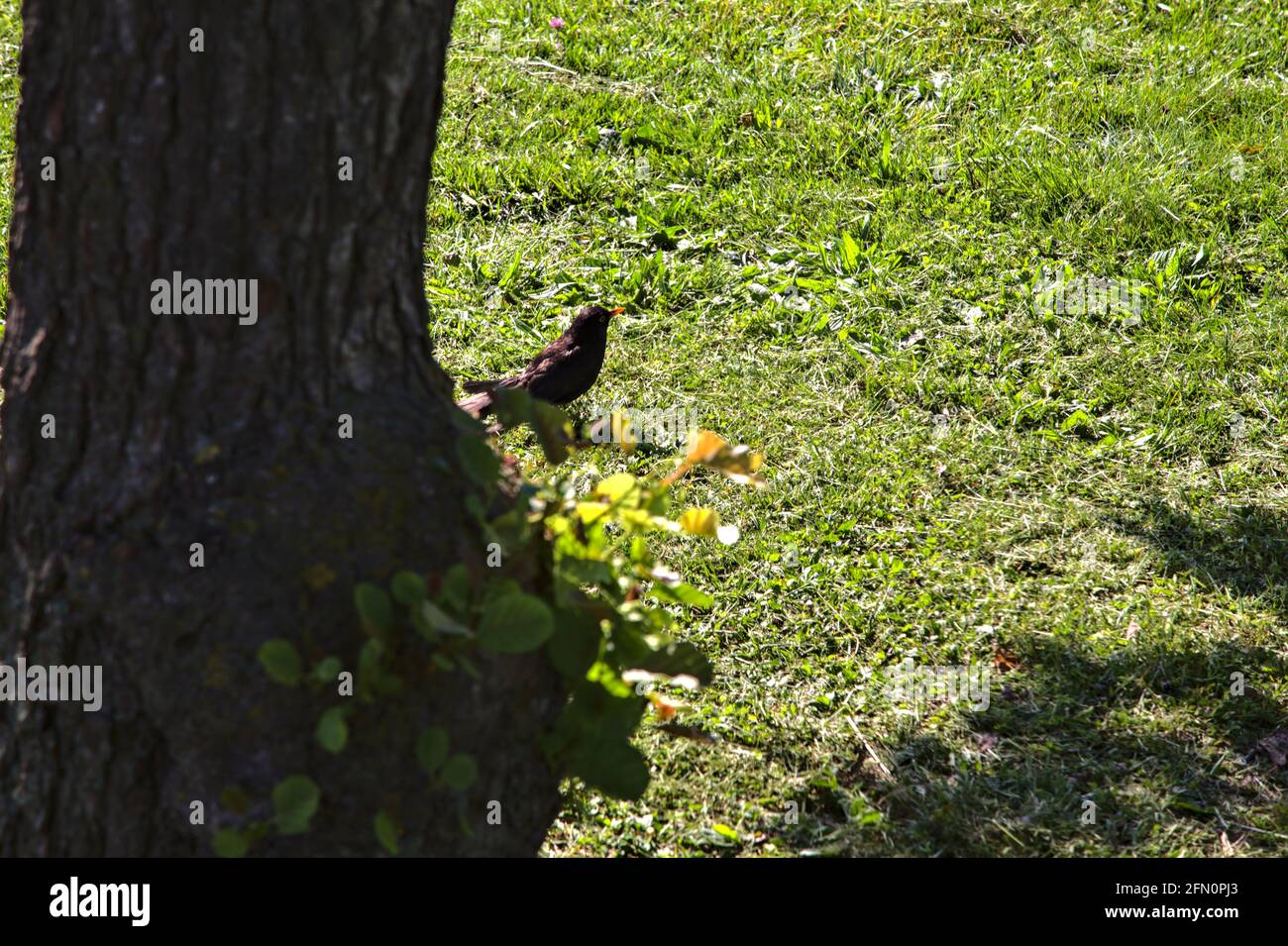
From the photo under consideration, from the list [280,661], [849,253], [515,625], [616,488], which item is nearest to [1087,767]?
[616,488]

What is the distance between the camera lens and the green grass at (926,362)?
3.46m

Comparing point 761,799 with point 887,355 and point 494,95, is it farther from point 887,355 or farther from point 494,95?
point 494,95

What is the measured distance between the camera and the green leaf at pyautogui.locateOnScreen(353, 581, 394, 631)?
6.73 ft

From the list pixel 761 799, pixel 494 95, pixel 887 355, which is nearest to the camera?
pixel 761 799

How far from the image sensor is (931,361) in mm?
5297

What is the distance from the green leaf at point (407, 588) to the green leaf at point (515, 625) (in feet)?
0.37

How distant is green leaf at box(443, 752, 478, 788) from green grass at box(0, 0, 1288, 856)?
1262 mm

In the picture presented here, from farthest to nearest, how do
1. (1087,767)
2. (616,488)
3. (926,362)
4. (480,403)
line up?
(926,362) < (480,403) < (1087,767) < (616,488)

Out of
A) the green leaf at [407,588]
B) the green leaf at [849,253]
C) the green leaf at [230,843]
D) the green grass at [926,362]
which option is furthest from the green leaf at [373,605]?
the green leaf at [849,253]

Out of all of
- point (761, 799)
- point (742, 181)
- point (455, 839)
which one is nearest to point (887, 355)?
point (742, 181)

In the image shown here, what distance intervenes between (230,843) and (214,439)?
2.23ft

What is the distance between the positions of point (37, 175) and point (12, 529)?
2.06ft

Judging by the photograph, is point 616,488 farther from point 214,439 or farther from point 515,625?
point 214,439

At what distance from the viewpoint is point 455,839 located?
2236 mm
